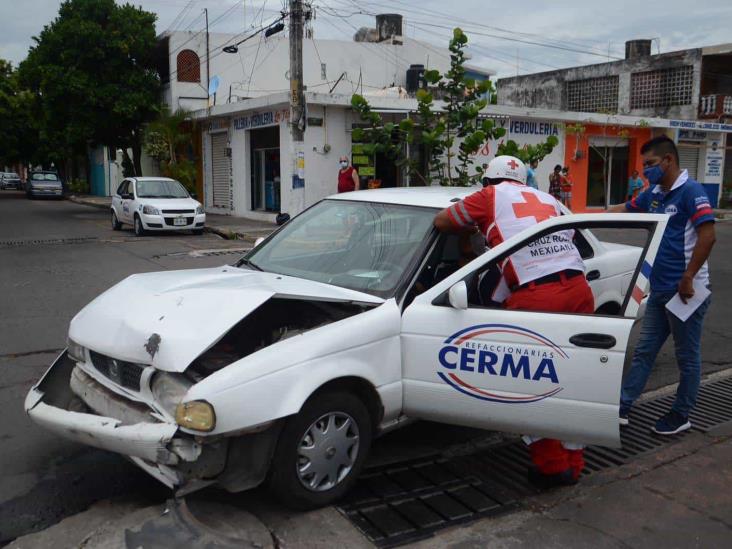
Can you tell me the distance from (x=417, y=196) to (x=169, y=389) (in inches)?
87.1

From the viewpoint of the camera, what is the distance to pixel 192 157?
27750 millimetres

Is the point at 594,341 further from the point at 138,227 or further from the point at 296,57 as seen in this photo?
the point at 138,227

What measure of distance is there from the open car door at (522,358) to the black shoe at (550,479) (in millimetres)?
412

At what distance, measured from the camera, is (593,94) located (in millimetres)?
32750

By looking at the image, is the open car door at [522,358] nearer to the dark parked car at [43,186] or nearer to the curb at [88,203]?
the curb at [88,203]

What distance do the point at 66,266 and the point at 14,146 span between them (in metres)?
42.7

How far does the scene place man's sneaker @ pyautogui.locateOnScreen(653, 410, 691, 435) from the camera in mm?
4688

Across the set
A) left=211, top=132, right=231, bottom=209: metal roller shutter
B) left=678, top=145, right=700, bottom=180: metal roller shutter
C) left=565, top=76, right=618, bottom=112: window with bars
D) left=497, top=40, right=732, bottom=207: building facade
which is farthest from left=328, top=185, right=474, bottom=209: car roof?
left=565, top=76, right=618, bottom=112: window with bars

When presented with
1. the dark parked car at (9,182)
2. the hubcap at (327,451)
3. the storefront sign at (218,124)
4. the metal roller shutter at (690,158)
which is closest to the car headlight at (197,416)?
the hubcap at (327,451)

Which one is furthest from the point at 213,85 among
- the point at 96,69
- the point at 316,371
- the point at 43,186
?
the point at 316,371

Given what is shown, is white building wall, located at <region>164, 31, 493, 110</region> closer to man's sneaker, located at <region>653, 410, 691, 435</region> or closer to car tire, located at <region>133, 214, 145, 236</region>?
car tire, located at <region>133, 214, 145, 236</region>

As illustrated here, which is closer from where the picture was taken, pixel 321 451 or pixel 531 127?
pixel 321 451

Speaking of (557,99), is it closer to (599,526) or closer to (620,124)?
(620,124)

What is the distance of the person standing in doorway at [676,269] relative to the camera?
434 cm
